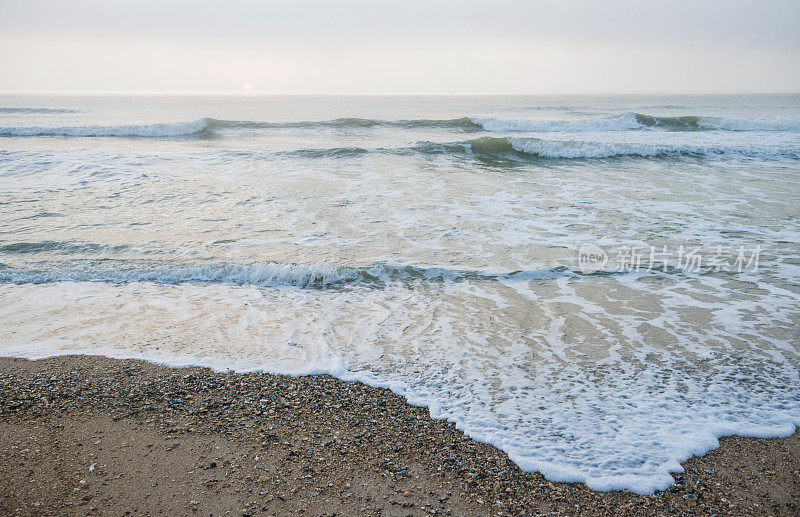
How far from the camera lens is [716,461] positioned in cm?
302

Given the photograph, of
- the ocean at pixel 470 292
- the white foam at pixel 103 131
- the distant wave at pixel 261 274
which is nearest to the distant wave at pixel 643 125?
the ocean at pixel 470 292

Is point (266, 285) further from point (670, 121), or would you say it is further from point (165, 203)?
point (670, 121)

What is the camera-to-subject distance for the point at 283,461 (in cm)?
297

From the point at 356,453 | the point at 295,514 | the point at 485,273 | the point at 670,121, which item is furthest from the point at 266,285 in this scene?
the point at 670,121

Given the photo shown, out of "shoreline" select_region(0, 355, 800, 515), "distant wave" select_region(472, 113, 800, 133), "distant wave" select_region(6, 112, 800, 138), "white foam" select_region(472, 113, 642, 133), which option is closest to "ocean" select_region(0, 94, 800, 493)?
"shoreline" select_region(0, 355, 800, 515)

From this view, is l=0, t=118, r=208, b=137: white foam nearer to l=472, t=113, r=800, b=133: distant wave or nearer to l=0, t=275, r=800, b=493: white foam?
l=472, t=113, r=800, b=133: distant wave

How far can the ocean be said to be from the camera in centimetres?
356

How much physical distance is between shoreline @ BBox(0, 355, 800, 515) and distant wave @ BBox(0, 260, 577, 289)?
2.43 m

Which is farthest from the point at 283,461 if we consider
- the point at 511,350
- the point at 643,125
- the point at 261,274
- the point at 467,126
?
the point at 643,125

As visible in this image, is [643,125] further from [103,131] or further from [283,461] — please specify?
[283,461]

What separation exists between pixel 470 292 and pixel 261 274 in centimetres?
282

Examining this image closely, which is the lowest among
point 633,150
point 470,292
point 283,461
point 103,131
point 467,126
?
point 283,461

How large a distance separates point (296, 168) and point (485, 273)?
32.7ft

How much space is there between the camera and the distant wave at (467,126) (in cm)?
2408
